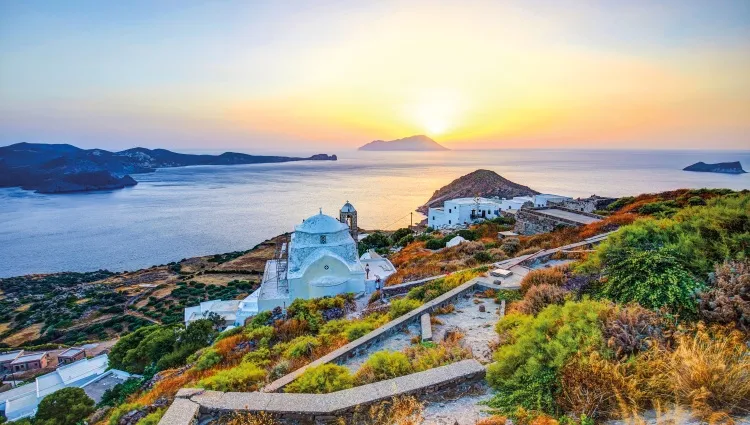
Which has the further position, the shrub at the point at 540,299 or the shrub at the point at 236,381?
the shrub at the point at 540,299

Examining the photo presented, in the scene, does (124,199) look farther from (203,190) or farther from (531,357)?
(531,357)

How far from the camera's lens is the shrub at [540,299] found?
21.5 feet

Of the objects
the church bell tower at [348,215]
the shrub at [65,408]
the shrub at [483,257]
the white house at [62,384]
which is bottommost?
the white house at [62,384]

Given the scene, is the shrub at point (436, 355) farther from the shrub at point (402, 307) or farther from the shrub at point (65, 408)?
the shrub at point (65, 408)

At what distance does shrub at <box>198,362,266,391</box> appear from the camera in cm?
532

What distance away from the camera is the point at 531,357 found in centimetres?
436

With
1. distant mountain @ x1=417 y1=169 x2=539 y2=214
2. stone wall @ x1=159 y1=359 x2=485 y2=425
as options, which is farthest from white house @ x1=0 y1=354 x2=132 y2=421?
distant mountain @ x1=417 y1=169 x2=539 y2=214

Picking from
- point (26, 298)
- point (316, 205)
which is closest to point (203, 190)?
point (316, 205)

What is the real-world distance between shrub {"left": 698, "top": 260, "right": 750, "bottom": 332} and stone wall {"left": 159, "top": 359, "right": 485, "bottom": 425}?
9.86ft

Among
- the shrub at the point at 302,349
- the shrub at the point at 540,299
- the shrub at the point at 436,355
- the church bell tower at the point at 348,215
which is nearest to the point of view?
the shrub at the point at 436,355

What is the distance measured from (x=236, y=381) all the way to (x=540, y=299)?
5513 millimetres

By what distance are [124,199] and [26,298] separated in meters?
79.0

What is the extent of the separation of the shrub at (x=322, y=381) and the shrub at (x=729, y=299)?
4804 millimetres

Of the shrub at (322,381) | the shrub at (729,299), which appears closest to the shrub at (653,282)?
the shrub at (729,299)
